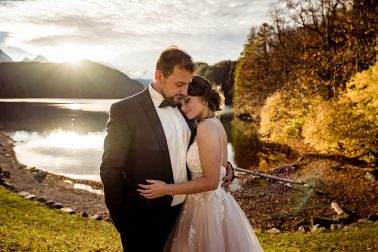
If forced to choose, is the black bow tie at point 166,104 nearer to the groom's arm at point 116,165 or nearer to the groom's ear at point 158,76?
the groom's ear at point 158,76

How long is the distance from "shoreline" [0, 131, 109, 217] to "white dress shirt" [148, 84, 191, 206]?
1508 cm

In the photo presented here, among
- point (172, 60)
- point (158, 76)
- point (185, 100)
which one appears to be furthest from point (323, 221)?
point (172, 60)

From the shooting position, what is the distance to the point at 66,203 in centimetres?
2116

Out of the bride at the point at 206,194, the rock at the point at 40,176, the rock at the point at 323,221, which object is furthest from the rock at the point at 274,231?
the rock at the point at 40,176

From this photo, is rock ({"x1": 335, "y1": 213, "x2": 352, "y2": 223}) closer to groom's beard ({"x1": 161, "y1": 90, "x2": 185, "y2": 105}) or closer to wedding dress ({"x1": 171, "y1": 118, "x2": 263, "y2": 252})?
wedding dress ({"x1": 171, "y1": 118, "x2": 263, "y2": 252})

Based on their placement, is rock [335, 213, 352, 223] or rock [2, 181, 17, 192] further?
rock [2, 181, 17, 192]

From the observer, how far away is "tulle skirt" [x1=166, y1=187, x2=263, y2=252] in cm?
502

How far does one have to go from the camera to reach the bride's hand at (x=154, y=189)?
4191mm

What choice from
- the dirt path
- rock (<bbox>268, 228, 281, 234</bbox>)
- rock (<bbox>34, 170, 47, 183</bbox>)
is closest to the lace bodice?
rock (<bbox>268, 228, 281, 234</bbox>)

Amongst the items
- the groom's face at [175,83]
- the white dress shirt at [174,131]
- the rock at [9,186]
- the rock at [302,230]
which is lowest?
the rock at [9,186]

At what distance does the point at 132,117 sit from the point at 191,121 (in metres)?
0.80

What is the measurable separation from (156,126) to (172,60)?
2.64 ft

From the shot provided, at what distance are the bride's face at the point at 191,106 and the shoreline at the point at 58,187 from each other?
15192 mm

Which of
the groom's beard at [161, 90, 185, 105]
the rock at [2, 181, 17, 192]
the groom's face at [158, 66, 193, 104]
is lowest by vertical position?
the rock at [2, 181, 17, 192]
